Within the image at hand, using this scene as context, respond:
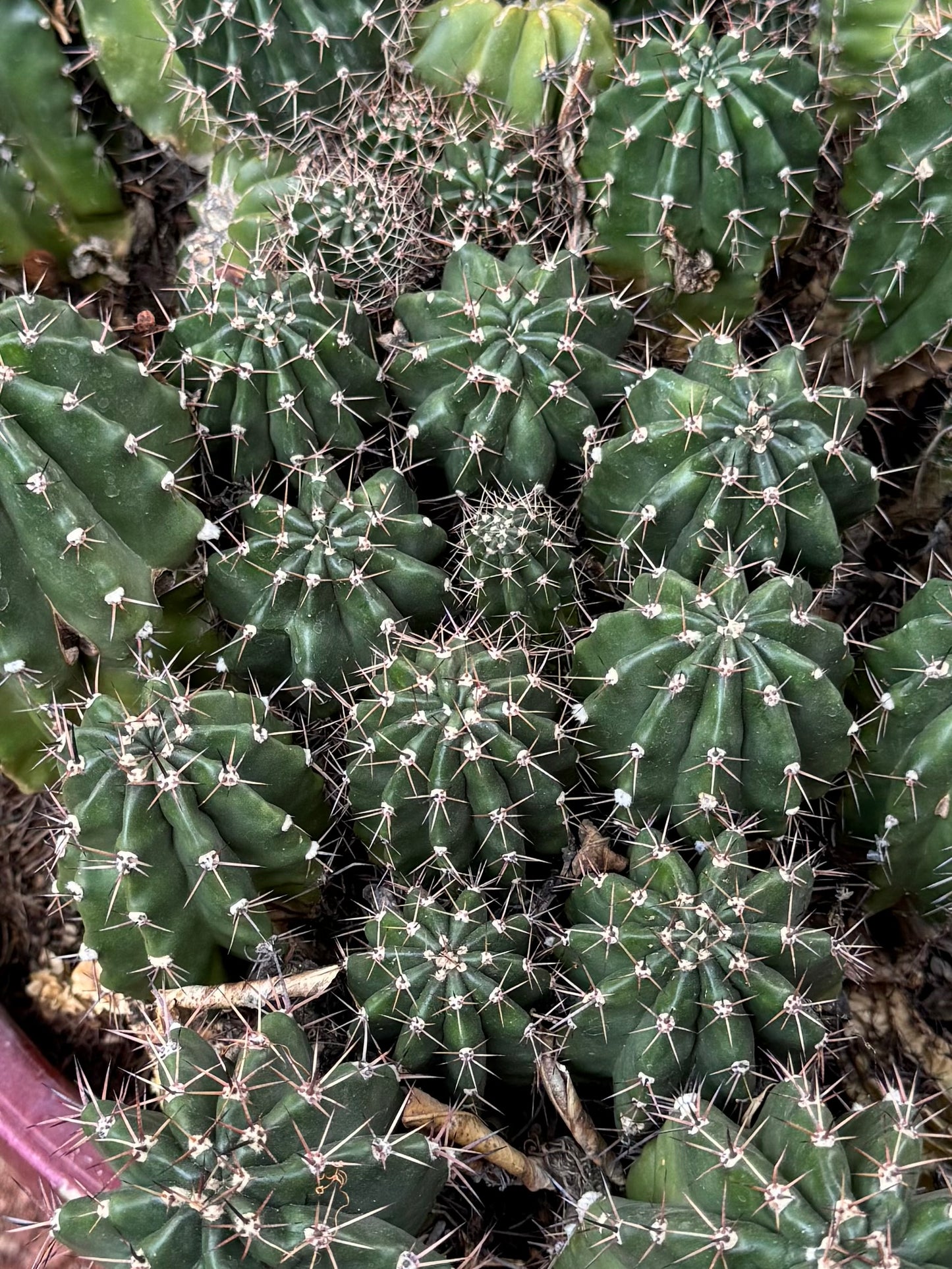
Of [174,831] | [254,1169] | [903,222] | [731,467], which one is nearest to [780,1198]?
[254,1169]

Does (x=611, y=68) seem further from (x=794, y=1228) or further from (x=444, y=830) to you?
(x=794, y=1228)

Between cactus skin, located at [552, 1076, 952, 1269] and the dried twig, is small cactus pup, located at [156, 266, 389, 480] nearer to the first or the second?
the dried twig

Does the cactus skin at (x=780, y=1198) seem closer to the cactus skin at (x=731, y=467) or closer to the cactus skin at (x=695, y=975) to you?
the cactus skin at (x=695, y=975)

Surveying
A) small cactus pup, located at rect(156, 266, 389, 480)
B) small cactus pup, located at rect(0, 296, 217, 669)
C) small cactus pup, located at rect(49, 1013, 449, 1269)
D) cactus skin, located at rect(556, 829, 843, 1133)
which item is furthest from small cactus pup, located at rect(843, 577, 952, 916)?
small cactus pup, located at rect(0, 296, 217, 669)

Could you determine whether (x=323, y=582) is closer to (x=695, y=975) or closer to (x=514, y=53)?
(x=695, y=975)

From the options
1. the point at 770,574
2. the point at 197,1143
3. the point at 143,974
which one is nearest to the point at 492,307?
the point at 770,574

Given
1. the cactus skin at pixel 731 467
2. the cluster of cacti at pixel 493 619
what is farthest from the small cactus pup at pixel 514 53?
the cactus skin at pixel 731 467

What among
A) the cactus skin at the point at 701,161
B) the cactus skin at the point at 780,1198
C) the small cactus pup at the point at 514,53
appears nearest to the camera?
the cactus skin at the point at 780,1198
